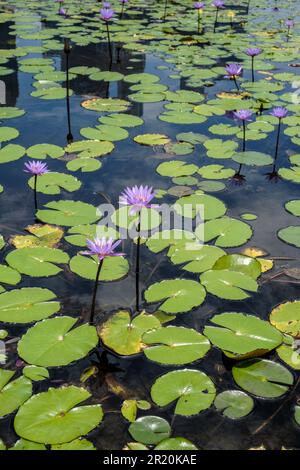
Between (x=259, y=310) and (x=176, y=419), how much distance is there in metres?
0.71

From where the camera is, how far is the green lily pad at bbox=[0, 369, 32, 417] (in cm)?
160

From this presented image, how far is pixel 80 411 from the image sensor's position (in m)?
1.59

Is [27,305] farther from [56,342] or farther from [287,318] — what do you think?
[287,318]

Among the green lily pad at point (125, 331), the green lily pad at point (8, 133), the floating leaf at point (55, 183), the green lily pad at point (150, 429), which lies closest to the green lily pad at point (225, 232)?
the green lily pad at point (125, 331)

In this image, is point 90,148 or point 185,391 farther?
point 90,148

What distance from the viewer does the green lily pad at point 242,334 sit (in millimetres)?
1838

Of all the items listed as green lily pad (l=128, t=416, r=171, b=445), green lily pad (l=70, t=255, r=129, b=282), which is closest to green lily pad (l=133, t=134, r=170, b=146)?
green lily pad (l=70, t=255, r=129, b=282)

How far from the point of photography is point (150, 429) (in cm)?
155

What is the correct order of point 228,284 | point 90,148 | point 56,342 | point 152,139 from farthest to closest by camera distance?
point 152,139 → point 90,148 → point 228,284 → point 56,342

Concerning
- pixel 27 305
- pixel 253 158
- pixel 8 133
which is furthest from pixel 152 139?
pixel 27 305

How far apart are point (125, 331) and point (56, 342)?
28cm

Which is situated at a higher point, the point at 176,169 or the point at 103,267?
the point at 176,169

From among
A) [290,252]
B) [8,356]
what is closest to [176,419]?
[8,356]
